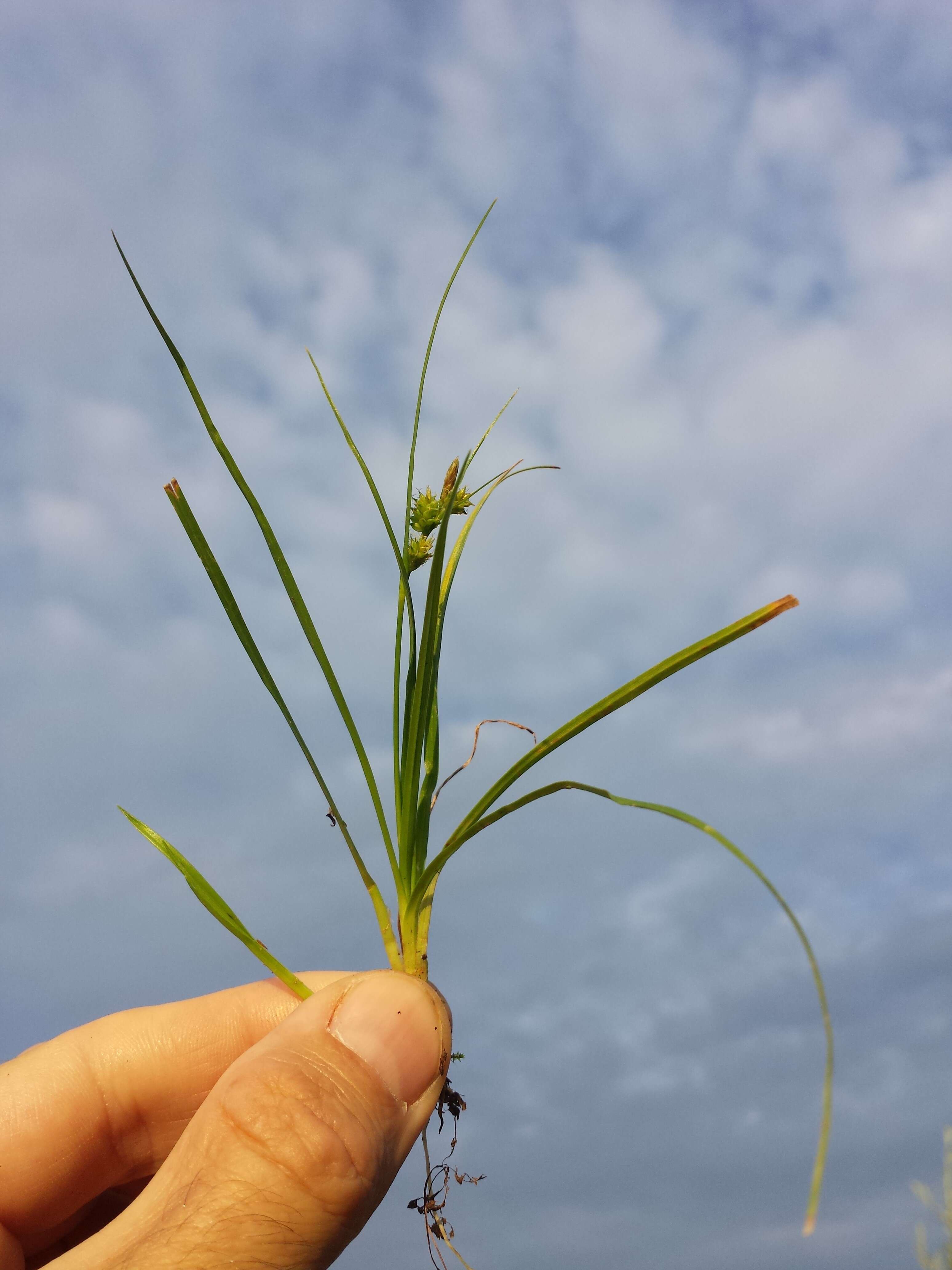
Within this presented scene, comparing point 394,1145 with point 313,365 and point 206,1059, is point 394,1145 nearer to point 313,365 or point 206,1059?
point 206,1059

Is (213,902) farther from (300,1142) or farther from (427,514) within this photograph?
(427,514)

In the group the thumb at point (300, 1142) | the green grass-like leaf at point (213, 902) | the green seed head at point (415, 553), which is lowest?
the thumb at point (300, 1142)

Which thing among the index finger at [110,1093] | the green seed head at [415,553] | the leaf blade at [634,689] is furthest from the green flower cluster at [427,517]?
the index finger at [110,1093]

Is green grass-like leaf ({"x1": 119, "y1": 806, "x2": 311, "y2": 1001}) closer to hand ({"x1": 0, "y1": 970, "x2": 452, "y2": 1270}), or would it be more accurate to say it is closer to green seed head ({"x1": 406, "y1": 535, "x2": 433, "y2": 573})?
hand ({"x1": 0, "y1": 970, "x2": 452, "y2": 1270})

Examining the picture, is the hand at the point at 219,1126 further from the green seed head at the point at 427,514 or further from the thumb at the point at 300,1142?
the green seed head at the point at 427,514

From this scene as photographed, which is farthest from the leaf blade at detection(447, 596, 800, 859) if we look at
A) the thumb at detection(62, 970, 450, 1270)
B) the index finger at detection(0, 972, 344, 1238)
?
the index finger at detection(0, 972, 344, 1238)

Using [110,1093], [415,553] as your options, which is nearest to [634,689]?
[415,553]
